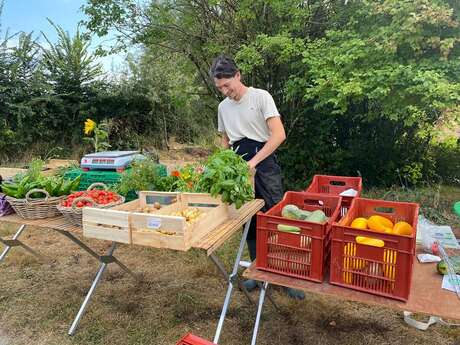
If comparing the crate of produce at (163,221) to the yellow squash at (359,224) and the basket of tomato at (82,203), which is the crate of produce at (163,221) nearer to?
the basket of tomato at (82,203)

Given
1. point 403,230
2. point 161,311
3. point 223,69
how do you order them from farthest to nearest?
point 161,311 → point 223,69 → point 403,230

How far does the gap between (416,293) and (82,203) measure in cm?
194

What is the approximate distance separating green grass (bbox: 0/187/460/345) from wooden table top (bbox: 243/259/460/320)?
110cm

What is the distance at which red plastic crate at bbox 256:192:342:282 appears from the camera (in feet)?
5.86

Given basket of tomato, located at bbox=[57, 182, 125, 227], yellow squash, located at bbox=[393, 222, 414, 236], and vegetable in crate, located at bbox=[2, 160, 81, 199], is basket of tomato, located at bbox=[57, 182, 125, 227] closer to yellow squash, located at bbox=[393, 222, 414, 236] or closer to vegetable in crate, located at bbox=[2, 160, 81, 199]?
vegetable in crate, located at bbox=[2, 160, 81, 199]

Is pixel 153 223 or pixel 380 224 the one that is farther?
pixel 153 223

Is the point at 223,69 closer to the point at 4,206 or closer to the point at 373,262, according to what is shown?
the point at 373,262

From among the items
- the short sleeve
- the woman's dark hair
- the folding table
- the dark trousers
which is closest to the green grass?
the folding table

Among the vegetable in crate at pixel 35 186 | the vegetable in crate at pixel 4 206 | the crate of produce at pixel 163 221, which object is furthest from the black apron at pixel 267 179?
the vegetable in crate at pixel 4 206

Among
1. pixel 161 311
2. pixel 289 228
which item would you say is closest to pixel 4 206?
pixel 161 311

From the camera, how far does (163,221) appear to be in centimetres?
192

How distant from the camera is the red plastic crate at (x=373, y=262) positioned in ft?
5.28

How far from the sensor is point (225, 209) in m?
2.26

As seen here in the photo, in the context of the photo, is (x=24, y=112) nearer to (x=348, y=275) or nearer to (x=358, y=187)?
(x=358, y=187)
